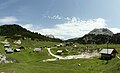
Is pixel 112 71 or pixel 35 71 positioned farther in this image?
pixel 35 71

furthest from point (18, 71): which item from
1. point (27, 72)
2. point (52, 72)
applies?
point (52, 72)

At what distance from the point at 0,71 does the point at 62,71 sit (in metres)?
22.7

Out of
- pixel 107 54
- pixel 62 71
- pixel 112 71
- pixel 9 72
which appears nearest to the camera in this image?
pixel 112 71

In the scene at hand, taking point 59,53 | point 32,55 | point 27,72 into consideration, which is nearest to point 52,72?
point 27,72

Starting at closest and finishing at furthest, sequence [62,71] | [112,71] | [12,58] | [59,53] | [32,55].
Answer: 1. [112,71]
2. [62,71]
3. [12,58]
4. [32,55]
5. [59,53]

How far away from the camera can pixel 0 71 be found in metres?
75.0

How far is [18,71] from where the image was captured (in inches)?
2953

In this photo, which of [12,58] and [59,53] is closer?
[12,58]

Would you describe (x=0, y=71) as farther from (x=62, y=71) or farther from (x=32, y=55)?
(x=32, y=55)

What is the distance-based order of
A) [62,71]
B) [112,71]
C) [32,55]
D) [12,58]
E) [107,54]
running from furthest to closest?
1. [32,55]
2. [12,58]
3. [107,54]
4. [62,71]
5. [112,71]

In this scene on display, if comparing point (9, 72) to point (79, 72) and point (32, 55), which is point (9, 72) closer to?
point (79, 72)

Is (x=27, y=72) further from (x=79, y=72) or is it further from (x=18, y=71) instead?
(x=79, y=72)

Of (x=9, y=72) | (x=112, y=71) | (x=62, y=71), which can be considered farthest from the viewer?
(x=62, y=71)

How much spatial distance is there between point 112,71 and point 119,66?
3.11m
